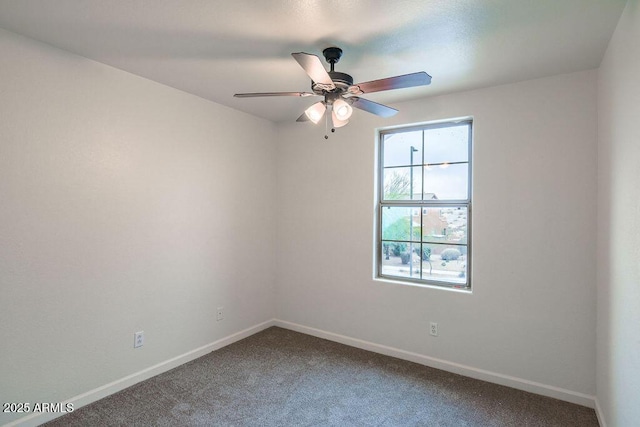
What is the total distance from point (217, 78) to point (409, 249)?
91.3 inches

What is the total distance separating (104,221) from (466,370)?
3.18 meters

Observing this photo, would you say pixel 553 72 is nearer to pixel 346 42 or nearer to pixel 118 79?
pixel 346 42

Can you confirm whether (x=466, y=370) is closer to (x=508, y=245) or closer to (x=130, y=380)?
(x=508, y=245)

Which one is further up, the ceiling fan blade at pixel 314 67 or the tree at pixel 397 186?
the ceiling fan blade at pixel 314 67

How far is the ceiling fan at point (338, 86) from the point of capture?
1.84 meters

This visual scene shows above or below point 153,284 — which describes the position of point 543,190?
above

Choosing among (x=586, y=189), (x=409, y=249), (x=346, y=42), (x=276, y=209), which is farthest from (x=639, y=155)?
(x=276, y=209)

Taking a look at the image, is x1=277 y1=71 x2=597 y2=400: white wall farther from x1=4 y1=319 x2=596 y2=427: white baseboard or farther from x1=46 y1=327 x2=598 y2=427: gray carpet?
x1=46 y1=327 x2=598 y2=427: gray carpet

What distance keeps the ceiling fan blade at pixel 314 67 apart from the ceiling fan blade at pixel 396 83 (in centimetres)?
18

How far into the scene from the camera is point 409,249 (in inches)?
133

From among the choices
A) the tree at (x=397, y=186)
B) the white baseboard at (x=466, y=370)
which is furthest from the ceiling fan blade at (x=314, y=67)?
the white baseboard at (x=466, y=370)

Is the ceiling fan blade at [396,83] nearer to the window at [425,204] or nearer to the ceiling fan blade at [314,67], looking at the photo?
the ceiling fan blade at [314,67]

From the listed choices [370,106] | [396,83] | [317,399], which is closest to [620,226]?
[396,83]

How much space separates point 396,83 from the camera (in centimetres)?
195
